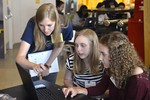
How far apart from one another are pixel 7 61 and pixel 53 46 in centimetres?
322

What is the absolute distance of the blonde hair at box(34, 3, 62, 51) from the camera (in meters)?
1.95

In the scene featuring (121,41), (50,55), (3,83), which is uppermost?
(121,41)

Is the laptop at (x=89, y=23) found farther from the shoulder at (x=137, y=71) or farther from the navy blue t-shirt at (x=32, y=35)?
the shoulder at (x=137, y=71)

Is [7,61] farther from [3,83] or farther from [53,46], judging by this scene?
[53,46]

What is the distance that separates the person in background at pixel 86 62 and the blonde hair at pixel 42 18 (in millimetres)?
282

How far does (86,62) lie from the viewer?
184 cm

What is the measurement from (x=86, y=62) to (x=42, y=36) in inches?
18.0

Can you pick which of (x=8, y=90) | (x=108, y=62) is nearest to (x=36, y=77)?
(x=8, y=90)

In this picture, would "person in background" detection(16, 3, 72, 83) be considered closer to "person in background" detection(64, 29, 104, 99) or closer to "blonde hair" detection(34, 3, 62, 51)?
"blonde hair" detection(34, 3, 62, 51)

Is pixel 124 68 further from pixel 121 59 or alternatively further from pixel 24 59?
pixel 24 59

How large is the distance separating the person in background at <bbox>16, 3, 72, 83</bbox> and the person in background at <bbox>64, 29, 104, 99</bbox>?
21 cm

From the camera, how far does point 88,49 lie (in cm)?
180

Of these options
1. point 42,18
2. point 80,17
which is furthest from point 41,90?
point 80,17

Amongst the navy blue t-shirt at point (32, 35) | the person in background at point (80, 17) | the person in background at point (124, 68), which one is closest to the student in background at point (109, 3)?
the person in background at point (80, 17)
